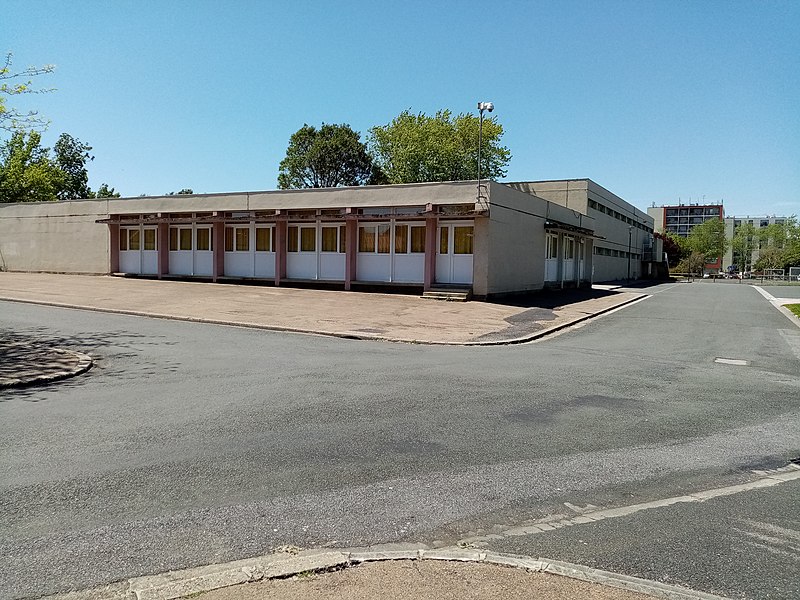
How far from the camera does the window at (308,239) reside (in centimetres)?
2594

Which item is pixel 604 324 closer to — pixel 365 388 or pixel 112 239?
pixel 365 388

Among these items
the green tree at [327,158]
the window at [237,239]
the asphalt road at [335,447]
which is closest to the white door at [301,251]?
the window at [237,239]

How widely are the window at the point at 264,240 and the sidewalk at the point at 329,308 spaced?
6.90 feet

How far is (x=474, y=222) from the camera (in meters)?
22.1

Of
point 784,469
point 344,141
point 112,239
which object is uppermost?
point 344,141

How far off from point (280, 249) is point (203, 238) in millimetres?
4915

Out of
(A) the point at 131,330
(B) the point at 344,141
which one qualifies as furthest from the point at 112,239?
(B) the point at 344,141

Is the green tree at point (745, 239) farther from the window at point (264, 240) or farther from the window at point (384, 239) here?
the window at point (264, 240)

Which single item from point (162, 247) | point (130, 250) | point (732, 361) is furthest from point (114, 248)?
point (732, 361)

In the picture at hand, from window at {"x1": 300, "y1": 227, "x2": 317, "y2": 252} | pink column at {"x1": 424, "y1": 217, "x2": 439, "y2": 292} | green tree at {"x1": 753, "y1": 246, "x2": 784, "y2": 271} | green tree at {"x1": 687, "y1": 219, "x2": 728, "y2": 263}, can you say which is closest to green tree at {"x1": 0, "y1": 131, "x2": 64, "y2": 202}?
window at {"x1": 300, "y1": 227, "x2": 317, "y2": 252}

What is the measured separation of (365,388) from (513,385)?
213 centimetres

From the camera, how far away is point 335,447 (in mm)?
5559

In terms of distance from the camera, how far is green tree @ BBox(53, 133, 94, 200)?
2761 inches

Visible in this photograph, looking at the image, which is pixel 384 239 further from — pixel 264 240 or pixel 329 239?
pixel 264 240
